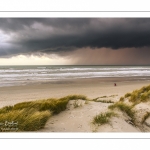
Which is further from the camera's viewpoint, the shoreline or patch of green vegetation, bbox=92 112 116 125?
the shoreline

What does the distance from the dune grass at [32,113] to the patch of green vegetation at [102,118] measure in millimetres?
662

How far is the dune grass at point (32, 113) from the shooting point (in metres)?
2.88

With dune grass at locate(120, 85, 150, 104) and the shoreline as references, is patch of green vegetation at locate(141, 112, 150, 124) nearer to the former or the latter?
dune grass at locate(120, 85, 150, 104)

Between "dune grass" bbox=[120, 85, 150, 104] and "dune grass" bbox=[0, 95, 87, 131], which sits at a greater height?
"dune grass" bbox=[0, 95, 87, 131]

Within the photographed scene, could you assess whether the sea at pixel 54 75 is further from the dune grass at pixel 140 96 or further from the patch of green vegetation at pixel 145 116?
the patch of green vegetation at pixel 145 116

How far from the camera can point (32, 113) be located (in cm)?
308

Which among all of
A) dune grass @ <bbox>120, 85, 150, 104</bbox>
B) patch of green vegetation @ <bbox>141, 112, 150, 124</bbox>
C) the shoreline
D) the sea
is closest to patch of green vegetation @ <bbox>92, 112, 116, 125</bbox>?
patch of green vegetation @ <bbox>141, 112, 150, 124</bbox>

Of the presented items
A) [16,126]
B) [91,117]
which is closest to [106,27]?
[91,117]

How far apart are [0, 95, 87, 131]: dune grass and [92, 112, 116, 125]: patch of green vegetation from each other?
66 centimetres

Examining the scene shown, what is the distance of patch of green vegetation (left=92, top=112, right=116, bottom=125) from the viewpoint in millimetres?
3008

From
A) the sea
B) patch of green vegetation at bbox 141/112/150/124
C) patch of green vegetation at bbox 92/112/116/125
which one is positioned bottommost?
patch of green vegetation at bbox 141/112/150/124

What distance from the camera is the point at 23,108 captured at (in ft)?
10.6

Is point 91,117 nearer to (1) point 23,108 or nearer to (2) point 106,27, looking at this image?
(1) point 23,108
